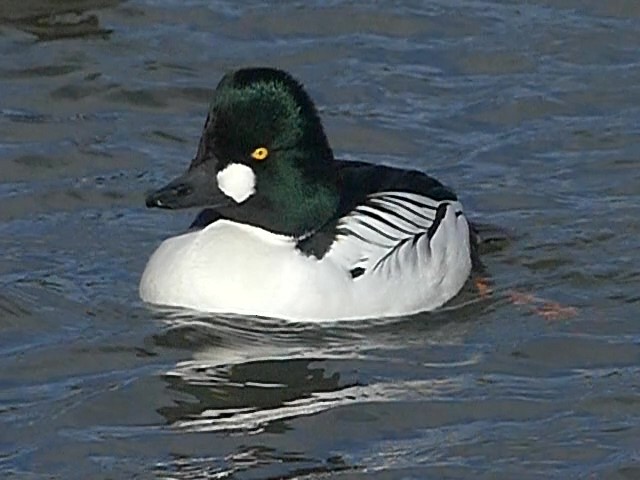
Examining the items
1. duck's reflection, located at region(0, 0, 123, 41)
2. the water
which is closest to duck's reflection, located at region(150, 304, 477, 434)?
the water

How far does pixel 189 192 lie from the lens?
35.7ft

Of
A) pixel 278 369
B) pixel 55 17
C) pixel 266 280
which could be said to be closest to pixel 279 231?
pixel 266 280

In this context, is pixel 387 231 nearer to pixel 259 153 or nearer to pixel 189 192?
pixel 259 153

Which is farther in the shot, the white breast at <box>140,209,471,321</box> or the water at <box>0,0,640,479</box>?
the white breast at <box>140,209,471,321</box>

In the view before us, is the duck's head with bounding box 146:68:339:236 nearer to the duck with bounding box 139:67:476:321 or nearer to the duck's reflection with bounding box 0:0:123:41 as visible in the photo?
the duck with bounding box 139:67:476:321

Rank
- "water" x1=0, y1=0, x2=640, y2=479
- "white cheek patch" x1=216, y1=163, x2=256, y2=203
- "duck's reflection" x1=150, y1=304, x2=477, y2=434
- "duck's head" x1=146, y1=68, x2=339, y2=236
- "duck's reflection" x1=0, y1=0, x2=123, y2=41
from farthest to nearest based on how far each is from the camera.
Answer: "duck's reflection" x1=0, y1=0, x2=123, y2=41 < "white cheek patch" x1=216, y1=163, x2=256, y2=203 < "duck's head" x1=146, y1=68, x2=339, y2=236 < "duck's reflection" x1=150, y1=304, x2=477, y2=434 < "water" x1=0, y1=0, x2=640, y2=479

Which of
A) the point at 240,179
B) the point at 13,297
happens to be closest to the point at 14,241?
the point at 13,297

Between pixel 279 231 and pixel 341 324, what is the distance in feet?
1.95

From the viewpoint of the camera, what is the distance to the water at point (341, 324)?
9727 mm

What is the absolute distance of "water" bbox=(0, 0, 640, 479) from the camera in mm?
9727

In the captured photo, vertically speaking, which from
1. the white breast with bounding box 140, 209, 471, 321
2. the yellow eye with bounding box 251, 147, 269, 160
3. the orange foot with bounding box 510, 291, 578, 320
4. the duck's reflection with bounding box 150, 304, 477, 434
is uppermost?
the yellow eye with bounding box 251, 147, 269, 160

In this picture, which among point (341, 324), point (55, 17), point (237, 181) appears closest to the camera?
point (237, 181)

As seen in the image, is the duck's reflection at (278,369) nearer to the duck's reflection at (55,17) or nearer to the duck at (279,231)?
the duck at (279,231)

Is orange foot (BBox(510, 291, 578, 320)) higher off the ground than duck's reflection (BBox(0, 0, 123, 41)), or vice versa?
duck's reflection (BBox(0, 0, 123, 41))
